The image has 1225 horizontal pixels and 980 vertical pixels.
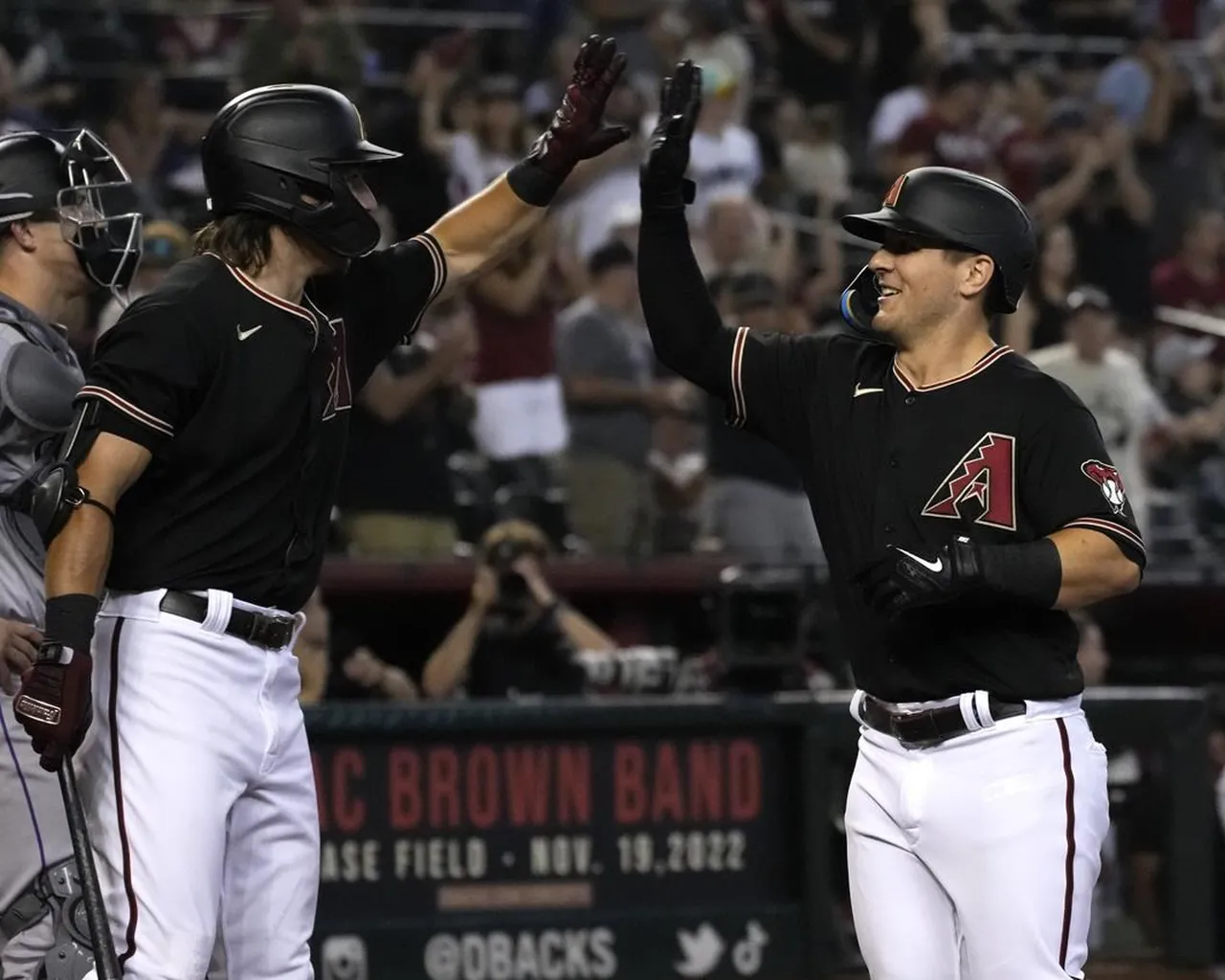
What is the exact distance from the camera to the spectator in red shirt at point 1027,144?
38.5 ft

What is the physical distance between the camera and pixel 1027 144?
1184 cm

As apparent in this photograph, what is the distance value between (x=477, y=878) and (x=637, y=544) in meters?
2.80

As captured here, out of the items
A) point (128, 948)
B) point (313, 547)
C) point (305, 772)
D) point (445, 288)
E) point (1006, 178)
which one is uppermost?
point (1006, 178)

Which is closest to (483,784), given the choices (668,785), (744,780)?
(668,785)

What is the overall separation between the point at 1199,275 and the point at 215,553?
8656 millimetres

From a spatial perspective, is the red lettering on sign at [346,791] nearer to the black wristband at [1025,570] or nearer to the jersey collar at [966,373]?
the jersey collar at [966,373]

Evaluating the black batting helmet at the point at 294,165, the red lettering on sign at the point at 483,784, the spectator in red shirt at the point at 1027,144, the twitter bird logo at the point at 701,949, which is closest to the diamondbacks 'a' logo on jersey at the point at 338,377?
the black batting helmet at the point at 294,165

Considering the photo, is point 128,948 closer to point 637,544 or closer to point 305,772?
point 305,772

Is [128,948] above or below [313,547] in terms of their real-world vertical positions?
below

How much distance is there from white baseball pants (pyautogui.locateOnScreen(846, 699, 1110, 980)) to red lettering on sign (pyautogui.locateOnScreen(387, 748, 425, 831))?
8.24ft

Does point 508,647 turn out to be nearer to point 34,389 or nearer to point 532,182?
point 532,182

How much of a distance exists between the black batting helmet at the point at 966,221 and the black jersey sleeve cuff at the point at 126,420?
139 cm

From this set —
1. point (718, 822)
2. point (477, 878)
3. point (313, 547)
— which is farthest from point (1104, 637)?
point (313, 547)

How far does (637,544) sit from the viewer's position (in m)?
9.02
